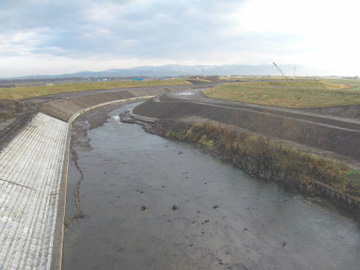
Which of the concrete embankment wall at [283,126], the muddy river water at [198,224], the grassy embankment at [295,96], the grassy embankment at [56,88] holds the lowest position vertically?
the muddy river water at [198,224]

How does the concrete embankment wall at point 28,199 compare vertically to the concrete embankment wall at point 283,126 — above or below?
below

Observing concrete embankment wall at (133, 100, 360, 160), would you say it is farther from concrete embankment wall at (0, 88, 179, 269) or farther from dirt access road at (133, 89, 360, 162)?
concrete embankment wall at (0, 88, 179, 269)

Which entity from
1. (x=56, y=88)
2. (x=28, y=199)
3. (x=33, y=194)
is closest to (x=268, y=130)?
(x=33, y=194)

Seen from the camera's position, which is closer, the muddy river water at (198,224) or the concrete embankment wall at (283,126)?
the muddy river water at (198,224)

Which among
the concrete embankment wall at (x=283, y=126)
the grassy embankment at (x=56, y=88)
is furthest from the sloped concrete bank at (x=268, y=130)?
the grassy embankment at (x=56, y=88)

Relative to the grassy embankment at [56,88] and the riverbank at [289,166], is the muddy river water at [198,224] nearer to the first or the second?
the riverbank at [289,166]

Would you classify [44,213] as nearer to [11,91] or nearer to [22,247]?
[22,247]
